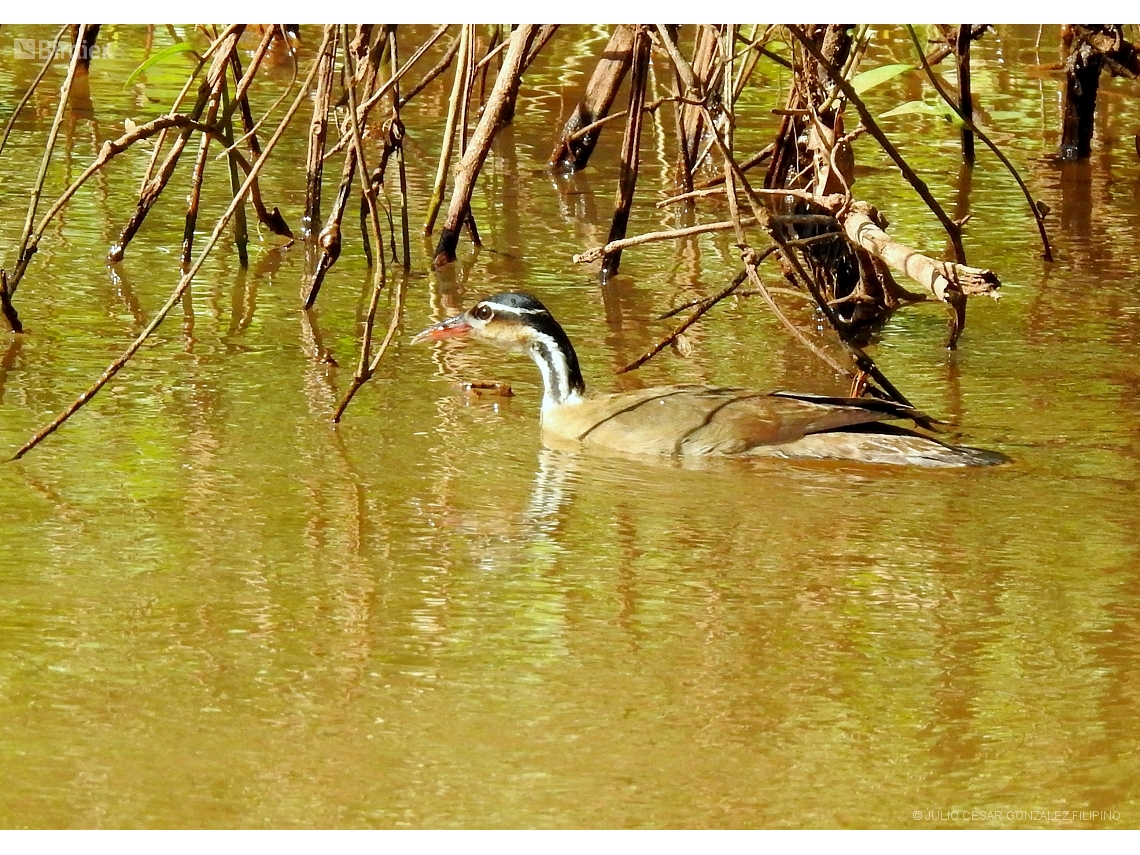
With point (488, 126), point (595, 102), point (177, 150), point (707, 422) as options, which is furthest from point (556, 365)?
point (595, 102)

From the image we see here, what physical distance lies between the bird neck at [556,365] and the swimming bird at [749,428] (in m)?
0.10

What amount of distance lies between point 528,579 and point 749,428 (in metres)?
1.71

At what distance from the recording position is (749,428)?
720 centimetres

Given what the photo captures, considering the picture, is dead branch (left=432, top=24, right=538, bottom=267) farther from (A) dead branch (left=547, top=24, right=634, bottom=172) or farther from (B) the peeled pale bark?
(B) the peeled pale bark

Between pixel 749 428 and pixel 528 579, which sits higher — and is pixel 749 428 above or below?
above

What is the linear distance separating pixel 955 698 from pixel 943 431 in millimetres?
2587

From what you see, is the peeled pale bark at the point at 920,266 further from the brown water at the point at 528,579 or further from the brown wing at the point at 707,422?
the brown water at the point at 528,579

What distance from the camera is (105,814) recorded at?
4211 mm

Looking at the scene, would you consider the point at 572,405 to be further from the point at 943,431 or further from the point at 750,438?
the point at 943,431

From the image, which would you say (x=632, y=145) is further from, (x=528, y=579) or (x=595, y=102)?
(x=528, y=579)

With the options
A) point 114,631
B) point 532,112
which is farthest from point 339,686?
point 532,112

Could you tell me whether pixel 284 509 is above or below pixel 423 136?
below

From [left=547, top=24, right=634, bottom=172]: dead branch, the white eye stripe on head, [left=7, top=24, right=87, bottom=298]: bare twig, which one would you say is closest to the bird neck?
the white eye stripe on head
